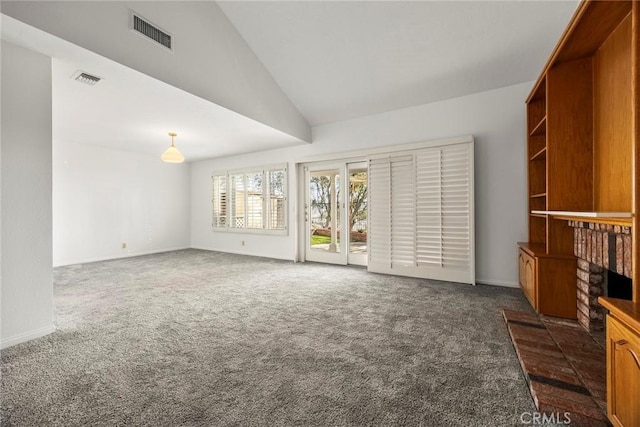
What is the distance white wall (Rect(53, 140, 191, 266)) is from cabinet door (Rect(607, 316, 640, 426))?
7.36 metres

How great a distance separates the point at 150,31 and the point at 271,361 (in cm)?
317

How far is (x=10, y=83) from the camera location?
2.12m

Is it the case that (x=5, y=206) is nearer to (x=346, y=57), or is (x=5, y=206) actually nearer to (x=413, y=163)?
(x=346, y=57)

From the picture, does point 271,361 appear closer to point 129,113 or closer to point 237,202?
point 129,113

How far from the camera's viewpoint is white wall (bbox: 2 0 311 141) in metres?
2.09

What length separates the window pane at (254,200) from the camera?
6.21 metres

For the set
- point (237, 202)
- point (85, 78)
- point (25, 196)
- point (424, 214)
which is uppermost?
point (85, 78)

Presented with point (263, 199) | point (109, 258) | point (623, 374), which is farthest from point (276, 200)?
point (623, 374)

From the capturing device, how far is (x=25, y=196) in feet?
7.23

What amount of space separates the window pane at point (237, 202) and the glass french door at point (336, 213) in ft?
6.24

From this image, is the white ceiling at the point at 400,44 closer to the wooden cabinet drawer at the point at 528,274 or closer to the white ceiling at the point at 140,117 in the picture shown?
the white ceiling at the point at 140,117

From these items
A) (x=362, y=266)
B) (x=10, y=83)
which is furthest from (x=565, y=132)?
(x=10, y=83)

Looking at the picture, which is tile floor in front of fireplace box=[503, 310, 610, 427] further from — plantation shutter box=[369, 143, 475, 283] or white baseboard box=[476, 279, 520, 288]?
plantation shutter box=[369, 143, 475, 283]

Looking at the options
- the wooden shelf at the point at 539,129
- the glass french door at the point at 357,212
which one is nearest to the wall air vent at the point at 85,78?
the glass french door at the point at 357,212
